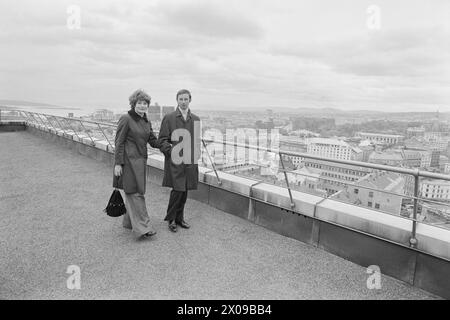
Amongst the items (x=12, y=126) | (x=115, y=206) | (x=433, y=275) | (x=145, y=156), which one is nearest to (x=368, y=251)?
(x=433, y=275)

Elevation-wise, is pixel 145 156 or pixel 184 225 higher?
pixel 145 156

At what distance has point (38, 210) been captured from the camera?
4.25 meters

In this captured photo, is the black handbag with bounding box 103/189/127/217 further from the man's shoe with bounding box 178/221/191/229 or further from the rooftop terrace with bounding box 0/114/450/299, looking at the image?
the man's shoe with bounding box 178/221/191/229

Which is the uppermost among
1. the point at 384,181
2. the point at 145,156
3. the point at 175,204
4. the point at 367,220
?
the point at 145,156

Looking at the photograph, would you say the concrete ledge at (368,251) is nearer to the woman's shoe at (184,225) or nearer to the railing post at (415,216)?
the railing post at (415,216)

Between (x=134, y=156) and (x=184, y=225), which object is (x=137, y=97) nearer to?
(x=134, y=156)

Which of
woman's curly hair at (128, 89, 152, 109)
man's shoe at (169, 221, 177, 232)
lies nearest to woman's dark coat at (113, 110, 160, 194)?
woman's curly hair at (128, 89, 152, 109)

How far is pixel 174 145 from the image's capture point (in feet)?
11.3

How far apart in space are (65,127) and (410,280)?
11.2m

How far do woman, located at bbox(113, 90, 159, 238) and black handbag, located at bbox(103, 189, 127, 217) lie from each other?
0.11 m

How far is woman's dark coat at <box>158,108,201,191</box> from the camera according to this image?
345cm

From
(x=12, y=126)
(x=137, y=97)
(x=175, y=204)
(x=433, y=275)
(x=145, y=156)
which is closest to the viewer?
(x=433, y=275)

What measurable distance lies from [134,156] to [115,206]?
684mm
